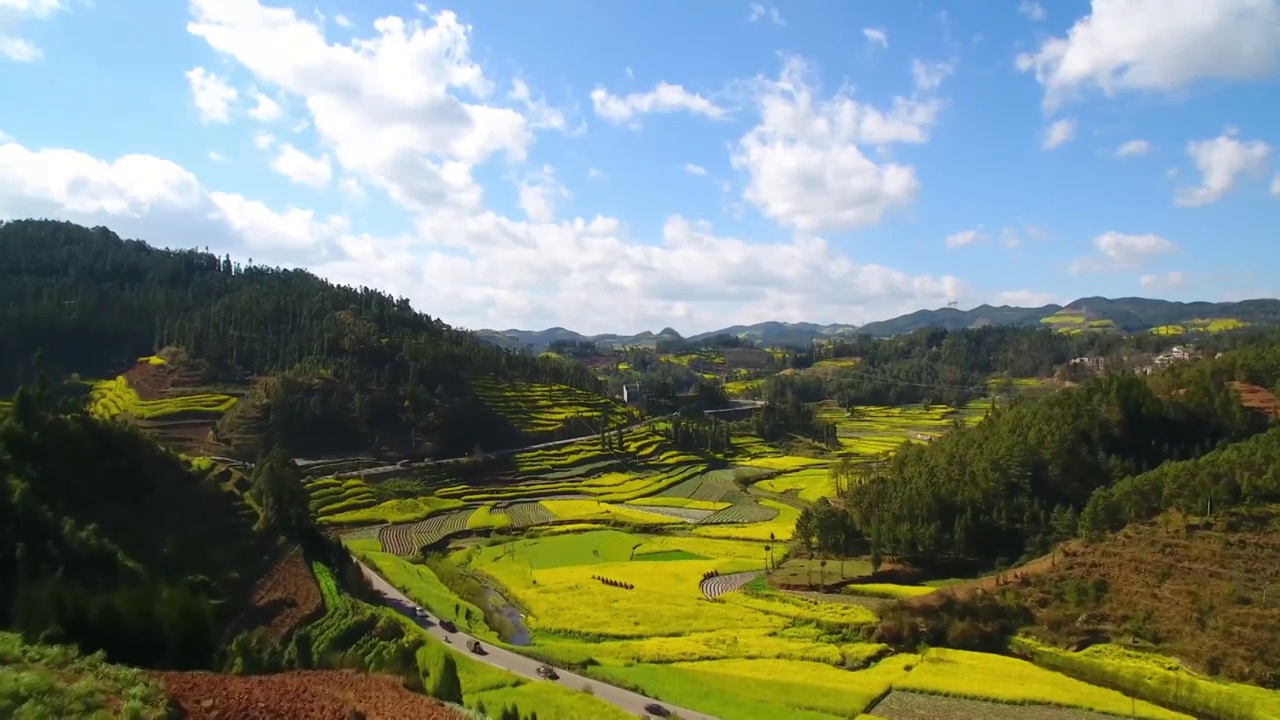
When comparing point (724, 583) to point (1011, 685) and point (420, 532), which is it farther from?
point (420, 532)

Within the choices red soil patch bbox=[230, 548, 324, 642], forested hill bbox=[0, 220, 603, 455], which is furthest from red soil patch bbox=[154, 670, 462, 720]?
forested hill bbox=[0, 220, 603, 455]

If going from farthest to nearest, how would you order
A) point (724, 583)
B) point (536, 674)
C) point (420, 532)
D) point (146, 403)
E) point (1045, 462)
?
point (146, 403) → point (420, 532) → point (1045, 462) → point (724, 583) → point (536, 674)

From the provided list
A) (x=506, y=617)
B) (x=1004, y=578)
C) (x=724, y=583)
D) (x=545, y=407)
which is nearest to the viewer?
(x=506, y=617)

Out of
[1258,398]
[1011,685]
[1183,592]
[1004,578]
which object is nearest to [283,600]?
[1011,685]

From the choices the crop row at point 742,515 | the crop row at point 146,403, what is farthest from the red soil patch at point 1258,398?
the crop row at point 146,403

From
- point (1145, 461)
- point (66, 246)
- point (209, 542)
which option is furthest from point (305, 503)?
point (66, 246)

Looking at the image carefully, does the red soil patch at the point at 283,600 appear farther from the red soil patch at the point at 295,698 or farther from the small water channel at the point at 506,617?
the red soil patch at the point at 295,698

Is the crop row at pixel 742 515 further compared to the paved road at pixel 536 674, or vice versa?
the crop row at pixel 742 515
